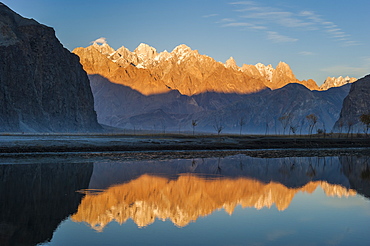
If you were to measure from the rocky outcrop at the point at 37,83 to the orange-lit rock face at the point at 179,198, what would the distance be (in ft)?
253

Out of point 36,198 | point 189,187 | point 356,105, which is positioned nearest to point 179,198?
Result: point 189,187

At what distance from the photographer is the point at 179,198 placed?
2862cm

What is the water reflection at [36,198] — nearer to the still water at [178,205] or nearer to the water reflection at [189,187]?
the still water at [178,205]

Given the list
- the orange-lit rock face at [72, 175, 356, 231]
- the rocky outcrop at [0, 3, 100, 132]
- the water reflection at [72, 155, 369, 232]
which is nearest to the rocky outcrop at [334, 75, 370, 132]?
the rocky outcrop at [0, 3, 100, 132]

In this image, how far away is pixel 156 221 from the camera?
2192 centimetres

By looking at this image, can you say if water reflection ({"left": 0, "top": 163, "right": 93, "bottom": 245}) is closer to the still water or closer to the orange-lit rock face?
the still water

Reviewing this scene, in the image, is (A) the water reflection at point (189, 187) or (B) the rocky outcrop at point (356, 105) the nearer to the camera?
(A) the water reflection at point (189, 187)

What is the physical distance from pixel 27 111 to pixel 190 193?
307 ft

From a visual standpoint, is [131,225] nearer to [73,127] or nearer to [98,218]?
[98,218]

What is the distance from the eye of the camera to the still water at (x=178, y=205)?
1909cm

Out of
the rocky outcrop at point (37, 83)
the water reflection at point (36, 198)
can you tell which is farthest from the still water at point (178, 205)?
the rocky outcrop at point (37, 83)

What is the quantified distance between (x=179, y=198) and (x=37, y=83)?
10500cm

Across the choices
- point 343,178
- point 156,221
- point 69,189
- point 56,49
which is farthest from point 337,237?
point 56,49

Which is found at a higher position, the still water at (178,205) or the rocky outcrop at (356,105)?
the rocky outcrop at (356,105)
